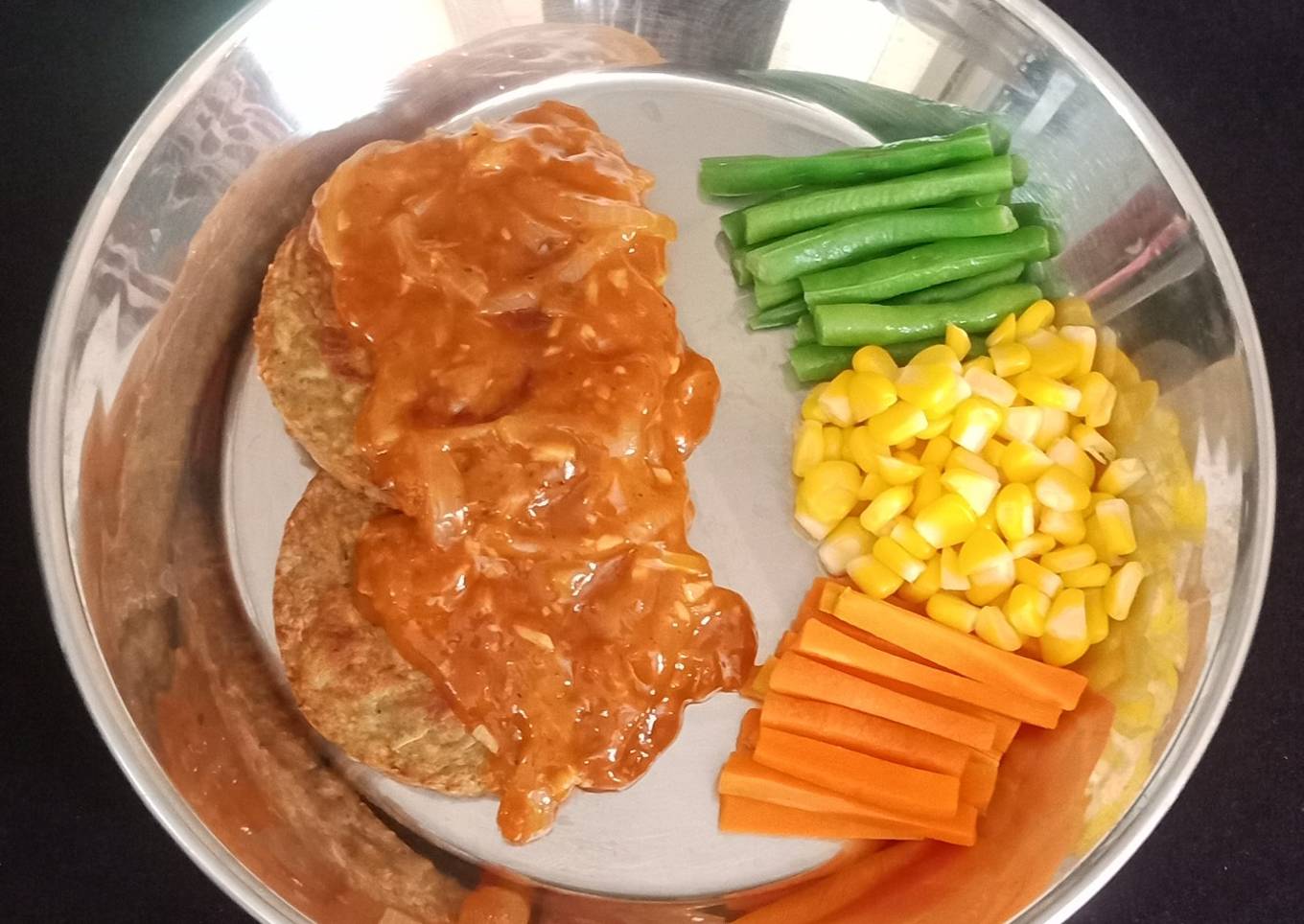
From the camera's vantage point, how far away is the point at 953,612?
2.81 m

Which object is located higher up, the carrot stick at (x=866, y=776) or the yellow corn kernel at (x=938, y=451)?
the yellow corn kernel at (x=938, y=451)

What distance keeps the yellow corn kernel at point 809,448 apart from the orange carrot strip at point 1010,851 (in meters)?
0.94

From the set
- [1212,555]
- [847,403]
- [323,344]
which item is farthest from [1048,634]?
[323,344]

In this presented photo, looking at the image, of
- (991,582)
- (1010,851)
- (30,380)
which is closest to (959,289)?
(991,582)

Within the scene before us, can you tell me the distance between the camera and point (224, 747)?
2.70m

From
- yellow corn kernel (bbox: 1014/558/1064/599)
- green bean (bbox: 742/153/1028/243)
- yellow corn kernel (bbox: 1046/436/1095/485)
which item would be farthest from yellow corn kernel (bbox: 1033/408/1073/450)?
green bean (bbox: 742/153/1028/243)

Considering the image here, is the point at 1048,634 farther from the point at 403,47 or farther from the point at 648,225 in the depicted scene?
the point at 403,47

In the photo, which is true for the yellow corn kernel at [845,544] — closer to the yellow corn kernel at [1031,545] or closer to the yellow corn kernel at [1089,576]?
the yellow corn kernel at [1031,545]

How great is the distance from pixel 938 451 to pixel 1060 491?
1.10 feet

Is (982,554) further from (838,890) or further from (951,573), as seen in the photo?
(838,890)

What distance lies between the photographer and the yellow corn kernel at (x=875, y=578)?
9.26ft

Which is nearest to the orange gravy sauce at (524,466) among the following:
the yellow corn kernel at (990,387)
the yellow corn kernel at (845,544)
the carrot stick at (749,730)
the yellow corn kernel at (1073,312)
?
the carrot stick at (749,730)

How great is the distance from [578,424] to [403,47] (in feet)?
4.48

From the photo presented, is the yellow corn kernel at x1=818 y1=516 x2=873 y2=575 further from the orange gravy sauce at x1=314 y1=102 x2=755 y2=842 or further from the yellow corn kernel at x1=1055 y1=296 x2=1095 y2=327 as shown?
the yellow corn kernel at x1=1055 y1=296 x2=1095 y2=327
